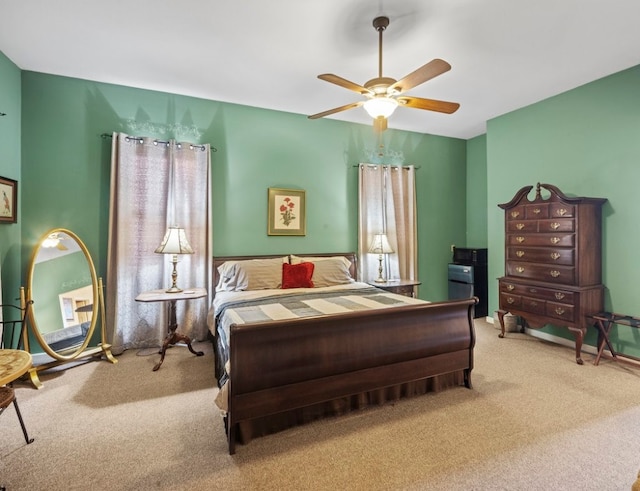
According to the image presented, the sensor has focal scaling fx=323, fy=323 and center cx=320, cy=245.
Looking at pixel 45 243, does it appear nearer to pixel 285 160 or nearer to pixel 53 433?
pixel 53 433

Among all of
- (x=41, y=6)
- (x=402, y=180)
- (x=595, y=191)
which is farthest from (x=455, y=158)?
(x=41, y=6)

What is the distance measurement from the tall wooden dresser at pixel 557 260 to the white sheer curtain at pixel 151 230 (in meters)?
3.74

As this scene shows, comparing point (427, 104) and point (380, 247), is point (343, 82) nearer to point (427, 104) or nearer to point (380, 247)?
point (427, 104)

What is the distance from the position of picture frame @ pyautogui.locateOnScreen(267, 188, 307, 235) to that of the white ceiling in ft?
3.93

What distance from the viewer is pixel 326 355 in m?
2.17

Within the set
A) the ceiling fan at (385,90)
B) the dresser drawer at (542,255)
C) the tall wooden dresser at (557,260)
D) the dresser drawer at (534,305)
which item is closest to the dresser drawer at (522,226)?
the tall wooden dresser at (557,260)

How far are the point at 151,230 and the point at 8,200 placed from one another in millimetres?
1214

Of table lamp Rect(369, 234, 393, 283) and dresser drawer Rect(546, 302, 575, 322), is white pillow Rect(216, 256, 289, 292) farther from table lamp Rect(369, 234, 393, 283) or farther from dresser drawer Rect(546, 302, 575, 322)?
dresser drawer Rect(546, 302, 575, 322)

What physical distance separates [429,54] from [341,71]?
2.79ft

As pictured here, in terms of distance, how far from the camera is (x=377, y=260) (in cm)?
482

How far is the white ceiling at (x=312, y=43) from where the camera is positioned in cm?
239

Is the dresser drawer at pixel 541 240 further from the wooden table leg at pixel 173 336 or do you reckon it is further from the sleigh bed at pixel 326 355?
the wooden table leg at pixel 173 336

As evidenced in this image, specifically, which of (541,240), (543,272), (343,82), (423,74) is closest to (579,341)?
(543,272)

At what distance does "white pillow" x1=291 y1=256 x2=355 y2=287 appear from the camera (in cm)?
395
